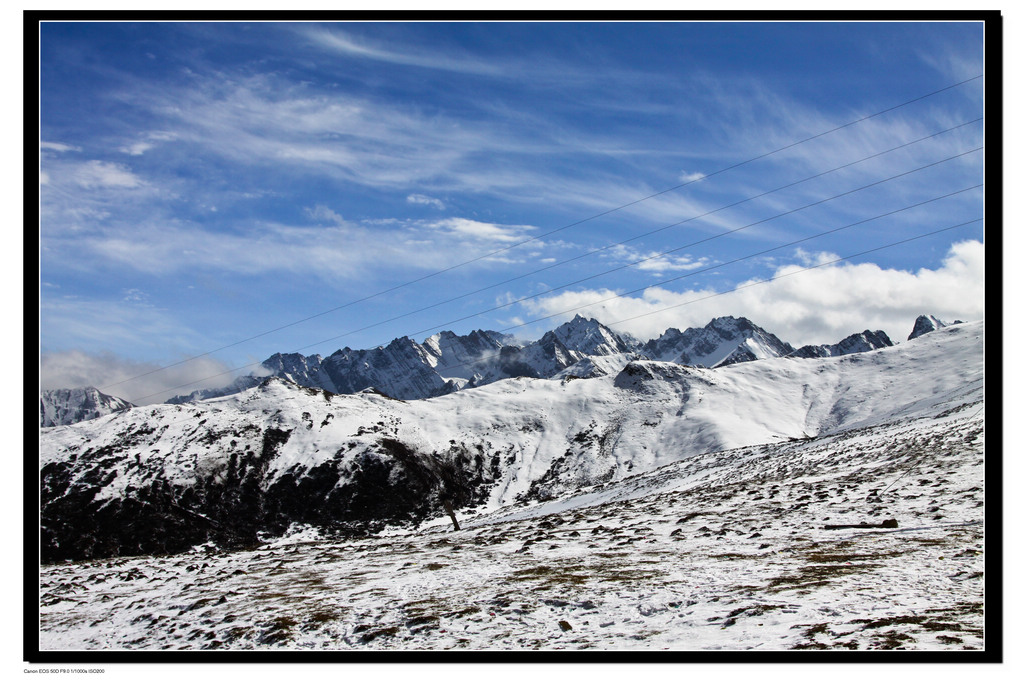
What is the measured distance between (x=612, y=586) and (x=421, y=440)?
291ft

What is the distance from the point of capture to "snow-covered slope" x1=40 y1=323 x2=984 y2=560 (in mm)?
Answer: 73750

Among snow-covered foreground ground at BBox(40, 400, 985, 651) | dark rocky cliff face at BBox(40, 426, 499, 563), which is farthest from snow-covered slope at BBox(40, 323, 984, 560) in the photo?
snow-covered foreground ground at BBox(40, 400, 985, 651)

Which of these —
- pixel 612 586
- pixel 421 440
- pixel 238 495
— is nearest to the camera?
pixel 612 586

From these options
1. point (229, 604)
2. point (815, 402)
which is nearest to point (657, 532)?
point (229, 604)

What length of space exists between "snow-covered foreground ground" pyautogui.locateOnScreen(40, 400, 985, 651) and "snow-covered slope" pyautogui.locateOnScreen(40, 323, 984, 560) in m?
46.4

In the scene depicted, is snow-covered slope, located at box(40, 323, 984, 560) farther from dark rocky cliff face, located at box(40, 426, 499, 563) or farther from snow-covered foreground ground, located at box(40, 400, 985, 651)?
snow-covered foreground ground, located at box(40, 400, 985, 651)

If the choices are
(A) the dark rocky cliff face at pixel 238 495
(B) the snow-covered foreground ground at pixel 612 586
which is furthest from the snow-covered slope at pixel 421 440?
(B) the snow-covered foreground ground at pixel 612 586

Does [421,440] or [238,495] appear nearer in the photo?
[238,495]

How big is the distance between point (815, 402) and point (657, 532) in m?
108

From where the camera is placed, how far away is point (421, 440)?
10181cm

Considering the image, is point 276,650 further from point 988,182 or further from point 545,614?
point 988,182

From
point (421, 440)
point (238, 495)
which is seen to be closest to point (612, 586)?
point (238, 495)

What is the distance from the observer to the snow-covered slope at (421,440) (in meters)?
73.8

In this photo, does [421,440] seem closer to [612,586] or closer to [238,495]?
[238,495]
